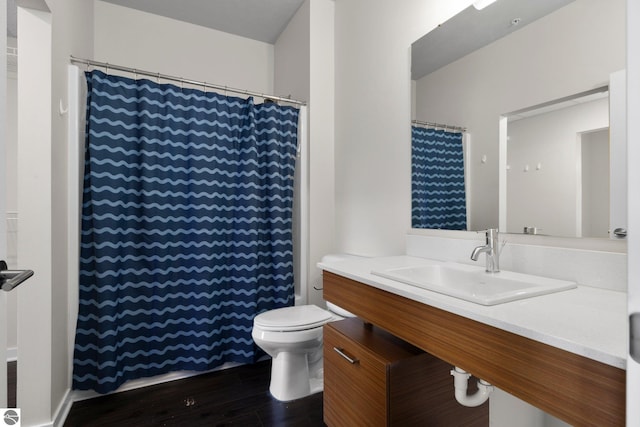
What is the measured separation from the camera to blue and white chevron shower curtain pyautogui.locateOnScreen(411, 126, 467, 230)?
1.56 metres

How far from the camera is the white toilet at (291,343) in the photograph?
175 cm

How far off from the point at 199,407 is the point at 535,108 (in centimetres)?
220

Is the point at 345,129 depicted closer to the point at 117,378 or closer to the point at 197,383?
the point at 197,383

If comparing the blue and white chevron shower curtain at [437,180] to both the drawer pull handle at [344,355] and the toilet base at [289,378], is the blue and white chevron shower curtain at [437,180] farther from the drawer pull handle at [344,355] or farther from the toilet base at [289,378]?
the toilet base at [289,378]

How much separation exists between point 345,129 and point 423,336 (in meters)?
1.74

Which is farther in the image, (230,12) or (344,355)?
(230,12)

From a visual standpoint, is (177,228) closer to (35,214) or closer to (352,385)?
(35,214)

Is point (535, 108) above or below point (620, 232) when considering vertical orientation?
above

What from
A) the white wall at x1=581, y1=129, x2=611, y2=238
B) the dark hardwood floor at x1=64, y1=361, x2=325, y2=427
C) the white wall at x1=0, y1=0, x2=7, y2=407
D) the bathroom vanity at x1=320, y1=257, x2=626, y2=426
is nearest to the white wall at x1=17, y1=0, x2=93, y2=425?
the dark hardwood floor at x1=64, y1=361, x2=325, y2=427

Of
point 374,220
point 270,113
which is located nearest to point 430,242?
point 374,220

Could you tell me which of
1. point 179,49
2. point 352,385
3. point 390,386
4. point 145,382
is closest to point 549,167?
point 390,386

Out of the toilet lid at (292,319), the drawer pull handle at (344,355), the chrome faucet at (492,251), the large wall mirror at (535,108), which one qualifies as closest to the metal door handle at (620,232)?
the large wall mirror at (535,108)

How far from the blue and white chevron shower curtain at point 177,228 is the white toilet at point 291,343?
42 centimetres

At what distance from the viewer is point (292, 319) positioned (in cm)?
184
